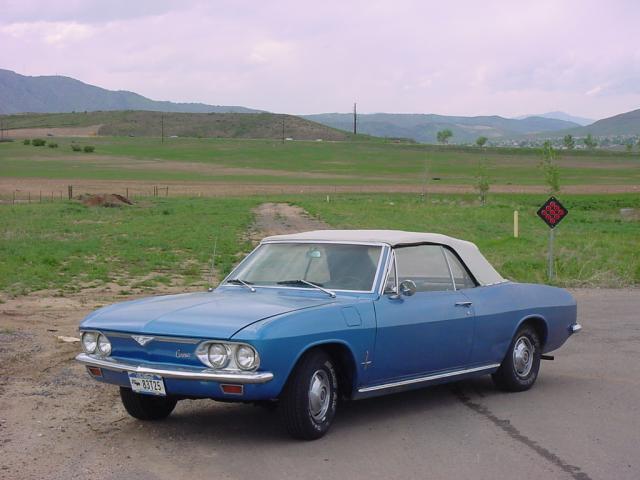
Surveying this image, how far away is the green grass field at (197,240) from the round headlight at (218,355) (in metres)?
10.2

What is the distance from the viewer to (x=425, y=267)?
8414 mm

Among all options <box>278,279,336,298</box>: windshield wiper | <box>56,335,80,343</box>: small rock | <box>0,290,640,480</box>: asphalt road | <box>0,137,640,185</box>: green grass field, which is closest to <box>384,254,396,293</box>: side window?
<box>278,279,336,298</box>: windshield wiper

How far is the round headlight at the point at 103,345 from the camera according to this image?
698 cm

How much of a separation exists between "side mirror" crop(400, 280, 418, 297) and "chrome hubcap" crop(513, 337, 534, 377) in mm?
1729

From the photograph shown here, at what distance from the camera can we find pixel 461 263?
344 inches

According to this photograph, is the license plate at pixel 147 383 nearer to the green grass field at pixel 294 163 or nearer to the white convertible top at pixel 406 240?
the white convertible top at pixel 406 240

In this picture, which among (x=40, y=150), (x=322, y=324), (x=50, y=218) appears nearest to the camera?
(x=322, y=324)

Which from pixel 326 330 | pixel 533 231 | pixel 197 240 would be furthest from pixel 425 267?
pixel 533 231

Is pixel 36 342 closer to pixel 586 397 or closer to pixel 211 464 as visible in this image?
pixel 211 464

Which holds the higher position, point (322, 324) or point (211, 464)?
point (322, 324)

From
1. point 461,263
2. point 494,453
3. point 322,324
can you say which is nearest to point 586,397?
point 461,263

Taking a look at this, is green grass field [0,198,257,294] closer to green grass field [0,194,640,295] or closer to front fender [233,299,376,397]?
green grass field [0,194,640,295]

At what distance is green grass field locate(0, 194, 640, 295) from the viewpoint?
19344mm

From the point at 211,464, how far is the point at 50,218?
108 ft
